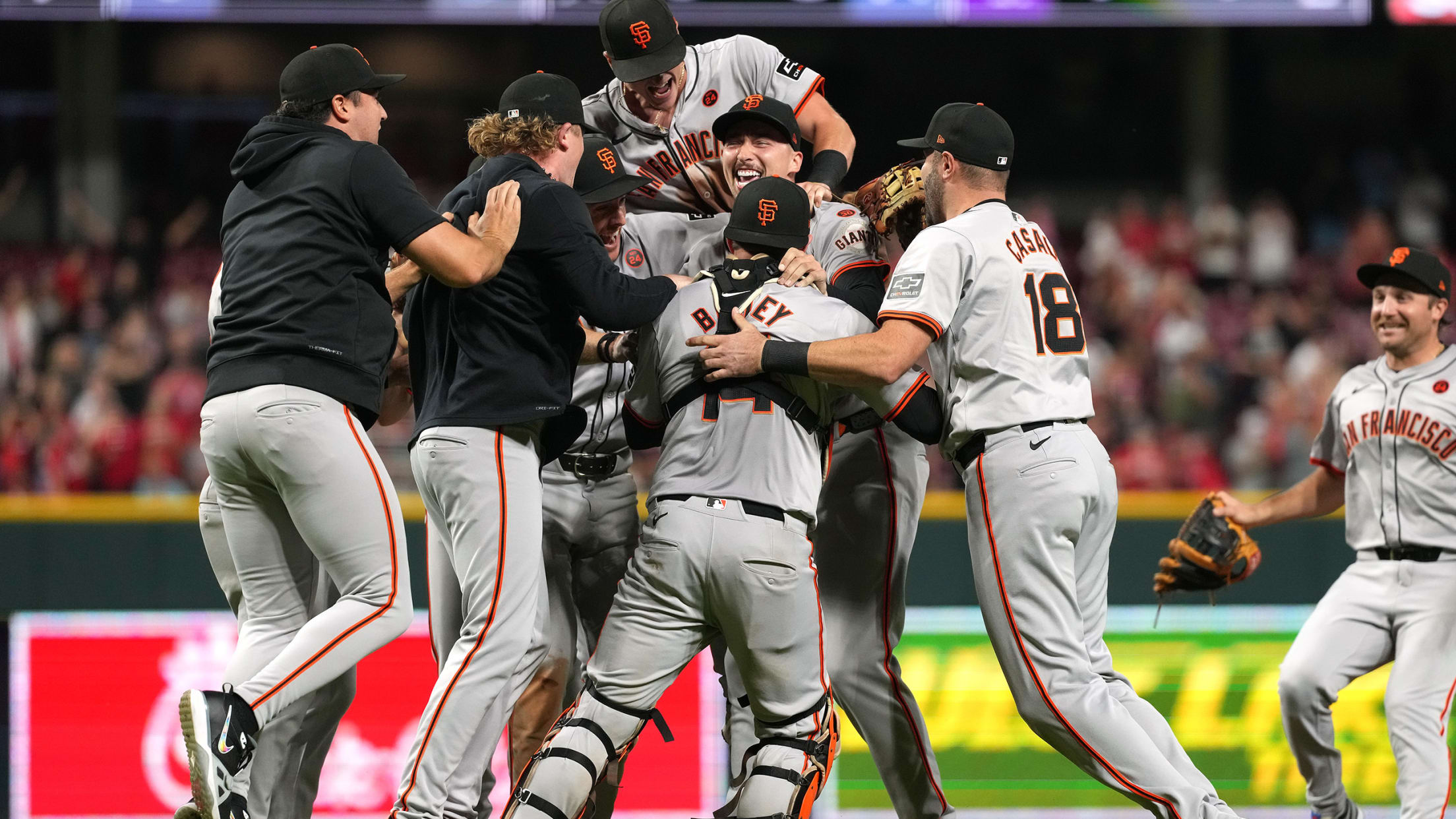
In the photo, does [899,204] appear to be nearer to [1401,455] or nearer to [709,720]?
[1401,455]

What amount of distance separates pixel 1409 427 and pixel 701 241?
2911mm

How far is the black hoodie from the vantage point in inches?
152

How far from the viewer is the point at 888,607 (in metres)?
4.70

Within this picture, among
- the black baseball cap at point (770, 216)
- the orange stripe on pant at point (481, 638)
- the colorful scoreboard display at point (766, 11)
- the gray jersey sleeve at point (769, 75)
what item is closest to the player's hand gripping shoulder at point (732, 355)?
the black baseball cap at point (770, 216)

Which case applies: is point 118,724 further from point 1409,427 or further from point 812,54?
point 812,54

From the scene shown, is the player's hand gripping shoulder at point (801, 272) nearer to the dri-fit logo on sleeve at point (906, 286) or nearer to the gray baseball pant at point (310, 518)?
the dri-fit logo on sleeve at point (906, 286)

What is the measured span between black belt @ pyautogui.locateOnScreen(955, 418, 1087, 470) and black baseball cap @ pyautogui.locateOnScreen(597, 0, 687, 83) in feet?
5.89

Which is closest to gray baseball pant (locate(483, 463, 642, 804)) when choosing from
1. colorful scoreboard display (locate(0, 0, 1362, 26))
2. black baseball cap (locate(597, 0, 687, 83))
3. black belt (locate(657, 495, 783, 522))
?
black belt (locate(657, 495, 783, 522))

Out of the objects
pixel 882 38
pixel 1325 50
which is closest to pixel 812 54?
pixel 882 38

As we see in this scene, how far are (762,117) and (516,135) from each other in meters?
0.95

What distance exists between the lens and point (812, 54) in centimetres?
1501

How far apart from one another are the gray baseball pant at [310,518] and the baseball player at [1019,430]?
1.04 m

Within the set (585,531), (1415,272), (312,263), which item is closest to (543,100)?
(312,263)

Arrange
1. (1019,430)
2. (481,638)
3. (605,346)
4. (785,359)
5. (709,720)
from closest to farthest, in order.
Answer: (481,638), (785,359), (1019,430), (605,346), (709,720)
